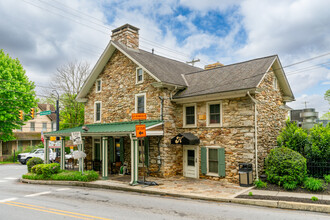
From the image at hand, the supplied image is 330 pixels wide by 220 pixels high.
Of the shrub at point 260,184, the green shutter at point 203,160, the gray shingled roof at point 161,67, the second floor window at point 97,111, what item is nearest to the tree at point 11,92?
the second floor window at point 97,111

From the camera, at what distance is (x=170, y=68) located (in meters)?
17.7

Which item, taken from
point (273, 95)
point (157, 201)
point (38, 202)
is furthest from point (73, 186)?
point (273, 95)

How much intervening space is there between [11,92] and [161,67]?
17971 millimetres

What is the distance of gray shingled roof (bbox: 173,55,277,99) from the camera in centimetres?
1292

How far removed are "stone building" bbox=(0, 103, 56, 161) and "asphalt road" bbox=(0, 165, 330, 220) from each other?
24992 millimetres

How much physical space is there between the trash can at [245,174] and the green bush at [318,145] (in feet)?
11.1

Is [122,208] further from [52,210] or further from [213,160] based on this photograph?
[213,160]

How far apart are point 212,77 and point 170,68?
347cm

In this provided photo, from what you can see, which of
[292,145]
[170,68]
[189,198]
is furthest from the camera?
[170,68]

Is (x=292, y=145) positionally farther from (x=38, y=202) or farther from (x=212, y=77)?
(x=38, y=202)

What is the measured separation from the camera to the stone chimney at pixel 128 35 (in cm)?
1778

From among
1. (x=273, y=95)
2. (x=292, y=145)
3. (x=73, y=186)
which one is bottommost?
(x=73, y=186)

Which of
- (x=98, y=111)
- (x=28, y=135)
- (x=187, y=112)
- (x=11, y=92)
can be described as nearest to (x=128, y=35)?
(x=98, y=111)

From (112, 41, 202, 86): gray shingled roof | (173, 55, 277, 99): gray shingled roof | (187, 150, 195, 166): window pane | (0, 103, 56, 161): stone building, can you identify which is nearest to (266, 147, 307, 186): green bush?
(173, 55, 277, 99): gray shingled roof
